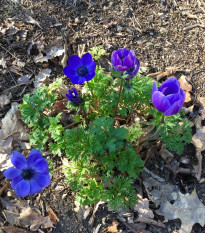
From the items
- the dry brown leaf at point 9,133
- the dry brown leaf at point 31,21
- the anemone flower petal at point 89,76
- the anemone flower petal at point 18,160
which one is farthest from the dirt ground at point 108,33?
the anemone flower petal at point 18,160

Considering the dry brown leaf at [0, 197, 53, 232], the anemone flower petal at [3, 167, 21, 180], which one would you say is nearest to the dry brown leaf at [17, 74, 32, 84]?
the dry brown leaf at [0, 197, 53, 232]

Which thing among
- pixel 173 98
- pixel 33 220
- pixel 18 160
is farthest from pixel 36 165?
pixel 173 98

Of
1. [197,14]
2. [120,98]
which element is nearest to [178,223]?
[120,98]

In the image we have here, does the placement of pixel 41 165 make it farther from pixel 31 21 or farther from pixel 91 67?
pixel 31 21

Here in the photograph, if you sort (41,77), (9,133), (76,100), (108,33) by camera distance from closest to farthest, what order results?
(76,100), (9,133), (41,77), (108,33)

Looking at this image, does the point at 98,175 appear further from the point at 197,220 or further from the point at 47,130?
the point at 197,220
